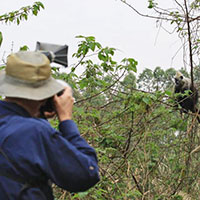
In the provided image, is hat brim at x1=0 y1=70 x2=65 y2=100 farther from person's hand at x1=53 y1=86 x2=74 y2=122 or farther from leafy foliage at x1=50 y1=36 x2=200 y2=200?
leafy foliage at x1=50 y1=36 x2=200 y2=200

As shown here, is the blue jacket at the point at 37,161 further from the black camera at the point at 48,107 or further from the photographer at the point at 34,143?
the black camera at the point at 48,107

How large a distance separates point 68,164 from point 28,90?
357 mm

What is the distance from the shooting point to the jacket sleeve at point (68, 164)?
1.33 metres

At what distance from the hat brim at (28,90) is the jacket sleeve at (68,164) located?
18 centimetres

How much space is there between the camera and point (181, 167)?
17.3ft

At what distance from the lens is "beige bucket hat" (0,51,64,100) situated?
4.63 feet

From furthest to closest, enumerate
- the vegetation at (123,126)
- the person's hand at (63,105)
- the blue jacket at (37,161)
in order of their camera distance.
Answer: the vegetation at (123,126) < the person's hand at (63,105) < the blue jacket at (37,161)

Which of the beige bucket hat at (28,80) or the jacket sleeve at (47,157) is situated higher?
the beige bucket hat at (28,80)

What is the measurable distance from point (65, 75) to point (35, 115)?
240 centimetres

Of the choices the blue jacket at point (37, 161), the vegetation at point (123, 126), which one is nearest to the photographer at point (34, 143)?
the blue jacket at point (37, 161)

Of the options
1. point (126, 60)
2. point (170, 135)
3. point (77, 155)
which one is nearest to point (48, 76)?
point (77, 155)

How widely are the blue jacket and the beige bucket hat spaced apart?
4.5 inches

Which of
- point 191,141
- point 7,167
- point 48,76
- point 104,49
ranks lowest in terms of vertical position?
point 191,141

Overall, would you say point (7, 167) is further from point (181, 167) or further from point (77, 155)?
point (181, 167)
